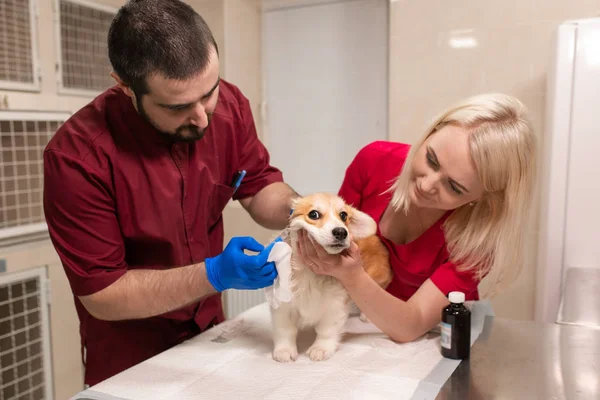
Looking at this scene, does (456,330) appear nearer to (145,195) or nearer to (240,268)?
(240,268)

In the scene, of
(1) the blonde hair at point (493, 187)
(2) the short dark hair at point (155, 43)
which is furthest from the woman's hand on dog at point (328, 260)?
(2) the short dark hair at point (155, 43)

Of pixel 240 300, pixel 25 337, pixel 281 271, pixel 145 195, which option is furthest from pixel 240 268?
pixel 240 300

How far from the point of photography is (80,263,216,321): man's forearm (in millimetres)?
1192

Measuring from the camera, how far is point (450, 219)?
1419 millimetres

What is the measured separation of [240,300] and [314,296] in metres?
1.64

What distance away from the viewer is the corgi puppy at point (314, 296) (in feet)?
4.00

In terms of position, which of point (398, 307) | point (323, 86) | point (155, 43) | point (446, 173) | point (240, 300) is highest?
point (323, 86)

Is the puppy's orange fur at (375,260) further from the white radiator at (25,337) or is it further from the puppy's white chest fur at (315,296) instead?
the white radiator at (25,337)

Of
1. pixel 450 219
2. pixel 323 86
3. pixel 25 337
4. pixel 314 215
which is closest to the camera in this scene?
pixel 314 215

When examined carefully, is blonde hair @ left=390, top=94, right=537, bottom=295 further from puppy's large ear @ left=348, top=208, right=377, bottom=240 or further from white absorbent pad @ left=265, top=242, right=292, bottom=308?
white absorbent pad @ left=265, top=242, right=292, bottom=308

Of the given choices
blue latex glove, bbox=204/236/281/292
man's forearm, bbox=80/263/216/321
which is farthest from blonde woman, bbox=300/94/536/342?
man's forearm, bbox=80/263/216/321

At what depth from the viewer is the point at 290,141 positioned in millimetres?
→ 2914

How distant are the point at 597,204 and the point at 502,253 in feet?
1.89

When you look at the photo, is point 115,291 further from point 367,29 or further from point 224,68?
point 367,29
